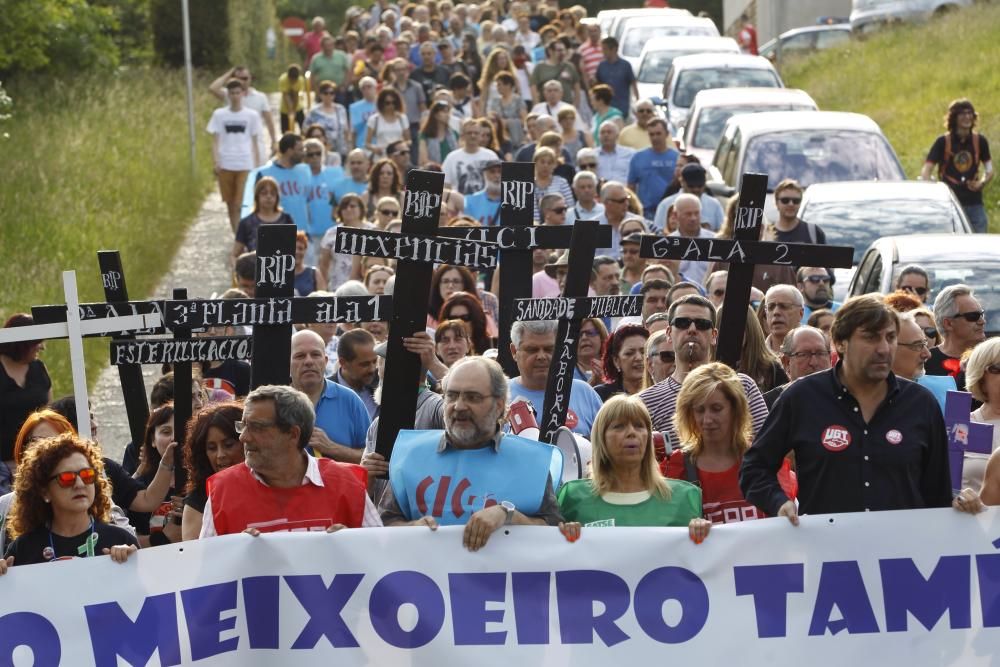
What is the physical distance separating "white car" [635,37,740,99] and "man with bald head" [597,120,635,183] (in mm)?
9557

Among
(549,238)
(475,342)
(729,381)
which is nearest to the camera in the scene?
(729,381)

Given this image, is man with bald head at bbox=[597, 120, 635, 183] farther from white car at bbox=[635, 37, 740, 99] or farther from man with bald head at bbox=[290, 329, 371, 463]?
man with bald head at bbox=[290, 329, 371, 463]

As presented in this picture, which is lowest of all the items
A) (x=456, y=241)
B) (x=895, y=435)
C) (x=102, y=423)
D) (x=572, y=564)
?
(x=102, y=423)

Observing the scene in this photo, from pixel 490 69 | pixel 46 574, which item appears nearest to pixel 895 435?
pixel 46 574

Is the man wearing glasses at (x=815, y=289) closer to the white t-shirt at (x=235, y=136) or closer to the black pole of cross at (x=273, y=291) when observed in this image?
the black pole of cross at (x=273, y=291)

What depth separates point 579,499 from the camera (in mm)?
7555

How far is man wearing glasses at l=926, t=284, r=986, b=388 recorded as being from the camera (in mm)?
10227

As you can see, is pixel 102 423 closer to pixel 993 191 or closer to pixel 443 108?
pixel 443 108

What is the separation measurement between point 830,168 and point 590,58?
10.6 m

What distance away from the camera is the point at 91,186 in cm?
2391

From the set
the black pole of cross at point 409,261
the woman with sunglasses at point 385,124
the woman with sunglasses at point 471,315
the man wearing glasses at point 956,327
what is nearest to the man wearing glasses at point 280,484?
the black pole of cross at point 409,261

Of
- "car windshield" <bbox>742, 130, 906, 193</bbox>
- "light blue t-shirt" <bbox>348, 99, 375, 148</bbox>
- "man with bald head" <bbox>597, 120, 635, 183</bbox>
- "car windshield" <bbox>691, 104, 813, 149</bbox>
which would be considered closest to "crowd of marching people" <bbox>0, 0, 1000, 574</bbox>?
"car windshield" <bbox>742, 130, 906, 193</bbox>

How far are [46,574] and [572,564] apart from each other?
1.88m

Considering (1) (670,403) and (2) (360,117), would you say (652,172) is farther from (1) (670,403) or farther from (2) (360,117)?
(1) (670,403)
